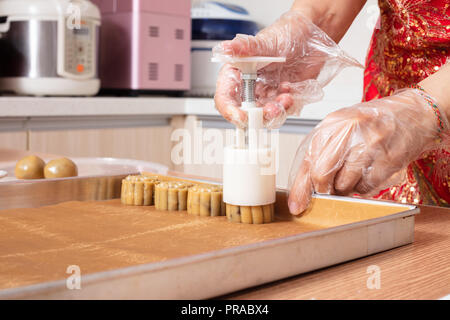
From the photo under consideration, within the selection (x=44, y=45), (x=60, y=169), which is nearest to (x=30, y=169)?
(x=60, y=169)

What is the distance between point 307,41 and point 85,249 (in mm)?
534

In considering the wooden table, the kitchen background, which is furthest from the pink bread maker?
the wooden table

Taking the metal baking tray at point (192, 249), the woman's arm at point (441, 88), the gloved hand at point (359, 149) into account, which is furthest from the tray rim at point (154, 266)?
the woman's arm at point (441, 88)

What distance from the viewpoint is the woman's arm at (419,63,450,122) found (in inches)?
28.3

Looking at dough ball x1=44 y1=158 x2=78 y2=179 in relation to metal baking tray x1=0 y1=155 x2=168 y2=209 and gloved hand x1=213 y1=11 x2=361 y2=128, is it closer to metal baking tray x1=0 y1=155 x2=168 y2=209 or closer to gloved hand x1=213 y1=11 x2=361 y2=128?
metal baking tray x1=0 y1=155 x2=168 y2=209

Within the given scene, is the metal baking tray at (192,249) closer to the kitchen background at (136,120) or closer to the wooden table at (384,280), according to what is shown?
the wooden table at (384,280)

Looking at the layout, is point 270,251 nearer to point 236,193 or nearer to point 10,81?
point 236,193

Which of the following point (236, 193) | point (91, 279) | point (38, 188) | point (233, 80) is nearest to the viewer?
point (91, 279)

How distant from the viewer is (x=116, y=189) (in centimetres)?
77

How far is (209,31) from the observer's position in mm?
2328

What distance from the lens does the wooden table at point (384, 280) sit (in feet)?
1.42

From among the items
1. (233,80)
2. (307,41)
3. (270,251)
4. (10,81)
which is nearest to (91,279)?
(270,251)

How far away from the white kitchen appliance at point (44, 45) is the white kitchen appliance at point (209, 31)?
0.51 metres

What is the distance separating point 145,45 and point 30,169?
4.12ft
